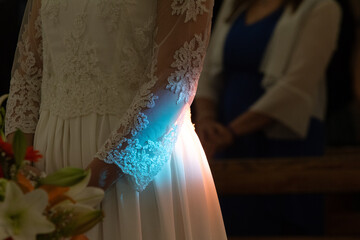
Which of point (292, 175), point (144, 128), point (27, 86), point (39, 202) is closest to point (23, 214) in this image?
point (39, 202)

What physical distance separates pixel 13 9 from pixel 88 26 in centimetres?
164

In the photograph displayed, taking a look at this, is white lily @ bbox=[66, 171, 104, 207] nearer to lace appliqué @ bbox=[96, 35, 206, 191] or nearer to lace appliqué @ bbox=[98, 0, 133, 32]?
lace appliqué @ bbox=[96, 35, 206, 191]

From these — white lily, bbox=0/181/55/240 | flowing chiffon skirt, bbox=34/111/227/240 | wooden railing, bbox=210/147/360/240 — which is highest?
white lily, bbox=0/181/55/240

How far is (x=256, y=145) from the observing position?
386cm

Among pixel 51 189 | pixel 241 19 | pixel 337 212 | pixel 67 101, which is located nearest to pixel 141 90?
pixel 67 101

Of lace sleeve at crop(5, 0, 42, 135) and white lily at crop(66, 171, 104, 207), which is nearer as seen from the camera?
white lily at crop(66, 171, 104, 207)

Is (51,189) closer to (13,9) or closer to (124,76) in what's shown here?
(124,76)

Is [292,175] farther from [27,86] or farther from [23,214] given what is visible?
[23,214]

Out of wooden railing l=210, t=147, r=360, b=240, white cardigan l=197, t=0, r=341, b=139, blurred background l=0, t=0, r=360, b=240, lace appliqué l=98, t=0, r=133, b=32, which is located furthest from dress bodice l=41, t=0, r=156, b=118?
wooden railing l=210, t=147, r=360, b=240

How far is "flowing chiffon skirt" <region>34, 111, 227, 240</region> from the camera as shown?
1.69m

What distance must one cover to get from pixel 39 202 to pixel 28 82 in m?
0.95

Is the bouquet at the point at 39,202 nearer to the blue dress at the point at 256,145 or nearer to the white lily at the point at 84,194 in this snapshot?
the white lily at the point at 84,194

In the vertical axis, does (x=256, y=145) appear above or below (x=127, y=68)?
below

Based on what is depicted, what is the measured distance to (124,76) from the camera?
5.69 feet
